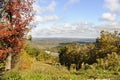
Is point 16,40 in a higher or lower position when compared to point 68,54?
higher

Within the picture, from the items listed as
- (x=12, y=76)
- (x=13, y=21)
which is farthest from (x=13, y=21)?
(x=12, y=76)

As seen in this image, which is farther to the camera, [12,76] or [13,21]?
[13,21]

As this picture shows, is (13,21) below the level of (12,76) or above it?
above

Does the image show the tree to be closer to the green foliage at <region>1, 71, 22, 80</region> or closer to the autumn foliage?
the autumn foliage

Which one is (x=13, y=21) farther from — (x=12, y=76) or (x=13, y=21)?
(x=12, y=76)

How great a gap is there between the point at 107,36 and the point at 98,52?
5.17 meters

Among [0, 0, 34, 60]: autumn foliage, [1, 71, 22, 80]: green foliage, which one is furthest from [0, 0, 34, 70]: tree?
[1, 71, 22, 80]: green foliage

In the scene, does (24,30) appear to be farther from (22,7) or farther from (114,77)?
(114,77)

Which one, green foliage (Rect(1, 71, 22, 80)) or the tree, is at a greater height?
the tree

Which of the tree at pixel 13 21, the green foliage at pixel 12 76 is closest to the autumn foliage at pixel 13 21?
the tree at pixel 13 21

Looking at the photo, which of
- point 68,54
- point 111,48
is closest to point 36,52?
point 68,54

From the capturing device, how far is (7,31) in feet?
54.9

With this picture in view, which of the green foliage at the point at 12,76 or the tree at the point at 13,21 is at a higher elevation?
the tree at the point at 13,21

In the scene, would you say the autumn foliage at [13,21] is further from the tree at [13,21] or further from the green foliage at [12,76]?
the green foliage at [12,76]
